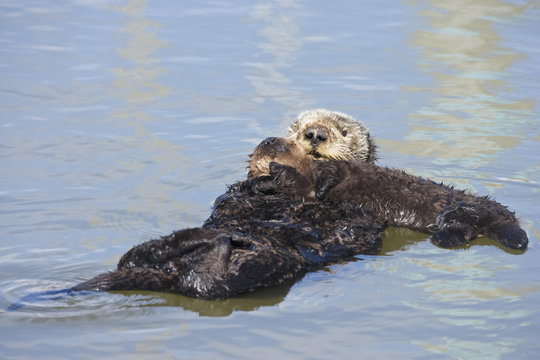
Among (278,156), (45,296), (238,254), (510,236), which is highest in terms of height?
(278,156)

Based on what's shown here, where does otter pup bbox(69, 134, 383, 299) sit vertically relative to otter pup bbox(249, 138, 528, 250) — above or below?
below

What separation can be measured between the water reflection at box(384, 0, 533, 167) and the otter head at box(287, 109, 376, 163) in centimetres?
100

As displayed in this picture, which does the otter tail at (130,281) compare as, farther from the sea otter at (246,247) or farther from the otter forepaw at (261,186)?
the otter forepaw at (261,186)

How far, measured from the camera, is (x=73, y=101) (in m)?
7.75

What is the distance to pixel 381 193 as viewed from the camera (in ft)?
17.2

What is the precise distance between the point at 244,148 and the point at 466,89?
2.69 meters

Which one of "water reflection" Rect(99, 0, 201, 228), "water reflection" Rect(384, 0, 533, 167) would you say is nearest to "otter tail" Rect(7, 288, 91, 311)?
"water reflection" Rect(99, 0, 201, 228)

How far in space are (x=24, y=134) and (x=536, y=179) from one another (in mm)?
4183

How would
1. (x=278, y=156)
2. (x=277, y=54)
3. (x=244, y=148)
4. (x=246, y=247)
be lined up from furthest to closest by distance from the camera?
(x=277, y=54)
(x=244, y=148)
(x=278, y=156)
(x=246, y=247)

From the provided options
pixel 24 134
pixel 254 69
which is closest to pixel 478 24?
pixel 254 69

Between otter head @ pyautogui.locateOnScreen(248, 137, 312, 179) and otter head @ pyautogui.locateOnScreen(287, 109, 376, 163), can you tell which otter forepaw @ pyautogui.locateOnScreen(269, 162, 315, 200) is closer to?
otter head @ pyautogui.locateOnScreen(248, 137, 312, 179)

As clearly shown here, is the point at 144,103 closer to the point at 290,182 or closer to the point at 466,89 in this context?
the point at 290,182

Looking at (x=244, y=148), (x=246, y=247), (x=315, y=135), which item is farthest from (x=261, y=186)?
(x=244, y=148)

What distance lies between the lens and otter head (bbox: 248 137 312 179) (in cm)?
531
